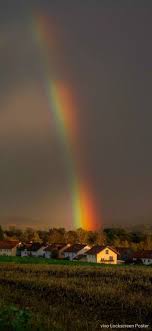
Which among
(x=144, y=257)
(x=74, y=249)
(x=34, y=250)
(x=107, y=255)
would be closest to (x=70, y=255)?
(x=74, y=249)

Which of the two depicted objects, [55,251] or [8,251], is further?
[8,251]

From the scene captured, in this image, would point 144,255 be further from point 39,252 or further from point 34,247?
point 34,247

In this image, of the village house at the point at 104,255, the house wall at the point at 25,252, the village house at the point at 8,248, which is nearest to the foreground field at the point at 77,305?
the village house at the point at 104,255

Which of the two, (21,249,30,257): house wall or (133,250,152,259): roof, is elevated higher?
(21,249,30,257): house wall

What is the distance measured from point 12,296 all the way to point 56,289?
5.20 m

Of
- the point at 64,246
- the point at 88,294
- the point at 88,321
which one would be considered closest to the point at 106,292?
the point at 88,294

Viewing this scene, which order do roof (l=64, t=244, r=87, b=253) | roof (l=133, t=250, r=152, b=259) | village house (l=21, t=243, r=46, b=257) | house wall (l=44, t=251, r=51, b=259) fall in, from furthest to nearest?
village house (l=21, t=243, r=46, b=257) < house wall (l=44, t=251, r=51, b=259) < roof (l=64, t=244, r=87, b=253) < roof (l=133, t=250, r=152, b=259)

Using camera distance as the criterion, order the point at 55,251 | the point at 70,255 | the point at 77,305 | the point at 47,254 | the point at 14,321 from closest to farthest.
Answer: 1. the point at 14,321
2. the point at 77,305
3. the point at 55,251
4. the point at 70,255
5. the point at 47,254

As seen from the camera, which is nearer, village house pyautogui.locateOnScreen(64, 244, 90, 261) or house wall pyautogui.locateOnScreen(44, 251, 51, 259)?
village house pyautogui.locateOnScreen(64, 244, 90, 261)

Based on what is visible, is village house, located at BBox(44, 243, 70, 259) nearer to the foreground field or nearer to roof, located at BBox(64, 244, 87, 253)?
roof, located at BBox(64, 244, 87, 253)

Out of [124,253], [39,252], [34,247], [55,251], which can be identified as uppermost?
[34,247]

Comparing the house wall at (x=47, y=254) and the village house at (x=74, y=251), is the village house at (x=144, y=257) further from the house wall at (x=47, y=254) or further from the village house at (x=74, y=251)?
the house wall at (x=47, y=254)

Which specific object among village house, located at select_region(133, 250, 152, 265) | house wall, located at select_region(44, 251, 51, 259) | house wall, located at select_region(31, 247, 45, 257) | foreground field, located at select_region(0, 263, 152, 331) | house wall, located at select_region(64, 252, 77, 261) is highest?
house wall, located at select_region(31, 247, 45, 257)

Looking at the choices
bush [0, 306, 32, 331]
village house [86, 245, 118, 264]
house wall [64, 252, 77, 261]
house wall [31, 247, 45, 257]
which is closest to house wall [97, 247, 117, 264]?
village house [86, 245, 118, 264]
